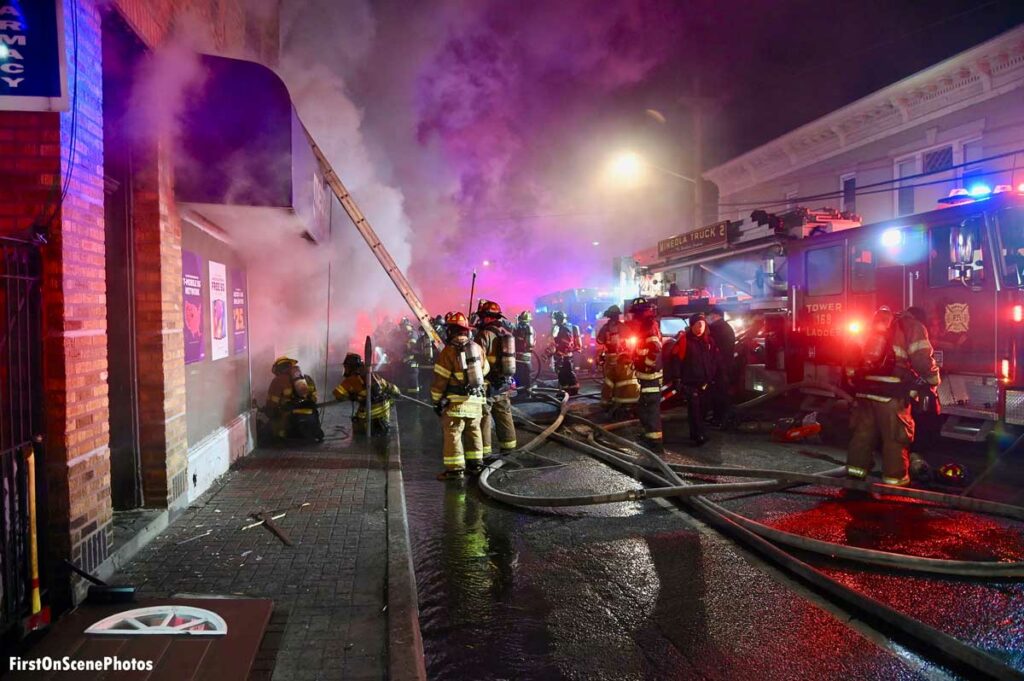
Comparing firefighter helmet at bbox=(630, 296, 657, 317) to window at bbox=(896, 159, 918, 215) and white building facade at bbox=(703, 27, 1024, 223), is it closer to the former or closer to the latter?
white building facade at bbox=(703, 27, 1024, 223)

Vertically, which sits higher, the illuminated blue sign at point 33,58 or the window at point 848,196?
the window at point 848,196

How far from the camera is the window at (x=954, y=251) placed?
671 centimetres

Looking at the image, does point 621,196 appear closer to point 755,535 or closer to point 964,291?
point 964,291

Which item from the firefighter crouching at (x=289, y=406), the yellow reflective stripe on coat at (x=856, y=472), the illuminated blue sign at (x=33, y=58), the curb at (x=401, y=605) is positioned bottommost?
the curb at (x=401, y=605)

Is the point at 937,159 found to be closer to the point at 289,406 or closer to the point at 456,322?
the point at 456,322

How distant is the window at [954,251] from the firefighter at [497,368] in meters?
5.02

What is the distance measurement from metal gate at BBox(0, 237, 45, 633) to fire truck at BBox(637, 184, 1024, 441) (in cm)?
658

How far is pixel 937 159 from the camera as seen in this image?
1612 cm

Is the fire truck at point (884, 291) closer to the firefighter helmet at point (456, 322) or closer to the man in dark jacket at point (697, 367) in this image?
the man in dark jacket at point (697, 367)

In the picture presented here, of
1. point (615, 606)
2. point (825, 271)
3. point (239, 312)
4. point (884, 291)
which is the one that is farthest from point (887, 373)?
point (239, 312)

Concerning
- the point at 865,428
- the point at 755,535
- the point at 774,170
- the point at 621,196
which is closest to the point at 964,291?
the point at 865,428

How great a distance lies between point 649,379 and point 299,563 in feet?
16.4

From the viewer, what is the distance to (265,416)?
364 inches

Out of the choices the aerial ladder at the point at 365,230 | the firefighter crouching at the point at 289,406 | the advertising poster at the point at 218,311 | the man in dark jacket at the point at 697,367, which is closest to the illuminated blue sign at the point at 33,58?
the advertising poster at the point at 218,311
